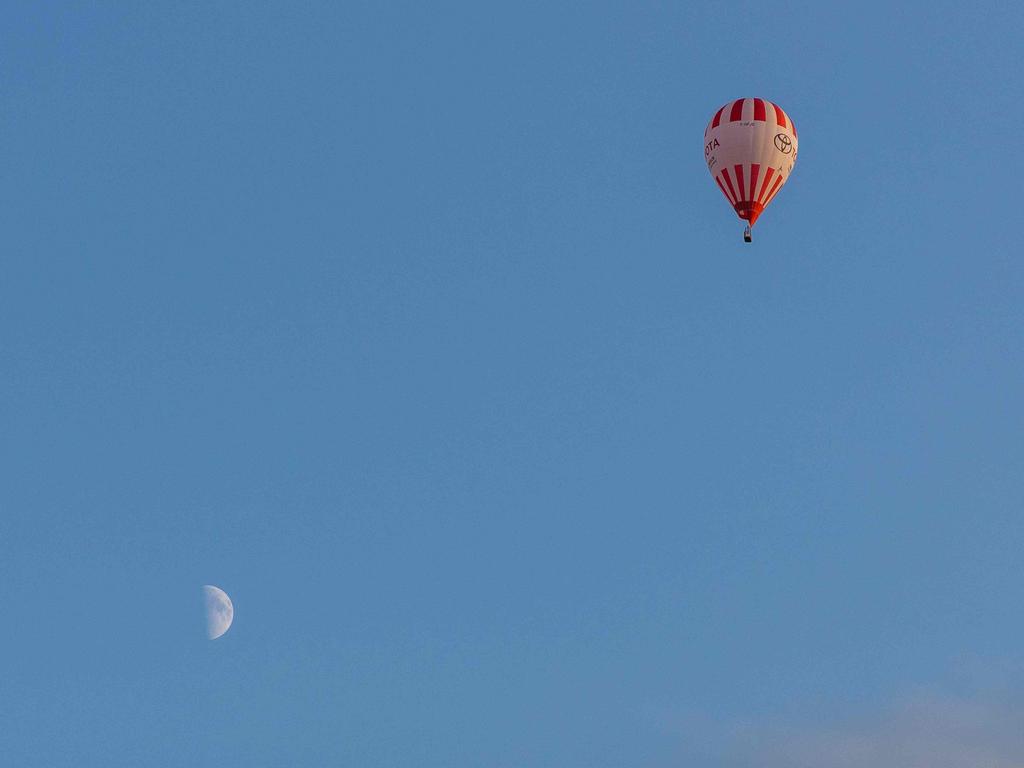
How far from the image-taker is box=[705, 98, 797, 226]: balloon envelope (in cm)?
8738

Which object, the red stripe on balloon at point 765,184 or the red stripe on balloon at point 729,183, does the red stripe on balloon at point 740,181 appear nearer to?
the red stripe on balloon at point 729,183

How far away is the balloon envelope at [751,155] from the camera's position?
287 ft

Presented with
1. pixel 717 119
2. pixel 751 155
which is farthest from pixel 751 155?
pixel 717 119

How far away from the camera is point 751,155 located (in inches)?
3433

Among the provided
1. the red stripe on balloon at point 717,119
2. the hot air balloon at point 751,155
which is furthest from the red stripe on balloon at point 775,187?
the red stripe on balloon at point 717,119

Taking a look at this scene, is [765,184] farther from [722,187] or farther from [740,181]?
[722,187]

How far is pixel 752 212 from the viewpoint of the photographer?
87.4m

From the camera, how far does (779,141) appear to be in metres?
87.9

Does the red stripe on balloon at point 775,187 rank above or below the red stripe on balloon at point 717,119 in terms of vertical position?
below

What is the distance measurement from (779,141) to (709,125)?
11.9 feet

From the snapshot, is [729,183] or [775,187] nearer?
[729,183]

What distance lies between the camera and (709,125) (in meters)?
90.0

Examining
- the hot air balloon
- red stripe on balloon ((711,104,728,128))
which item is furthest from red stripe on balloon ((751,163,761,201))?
red stripe on balloon ((711,104,728,128))

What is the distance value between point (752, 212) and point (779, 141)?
3.32 meters
